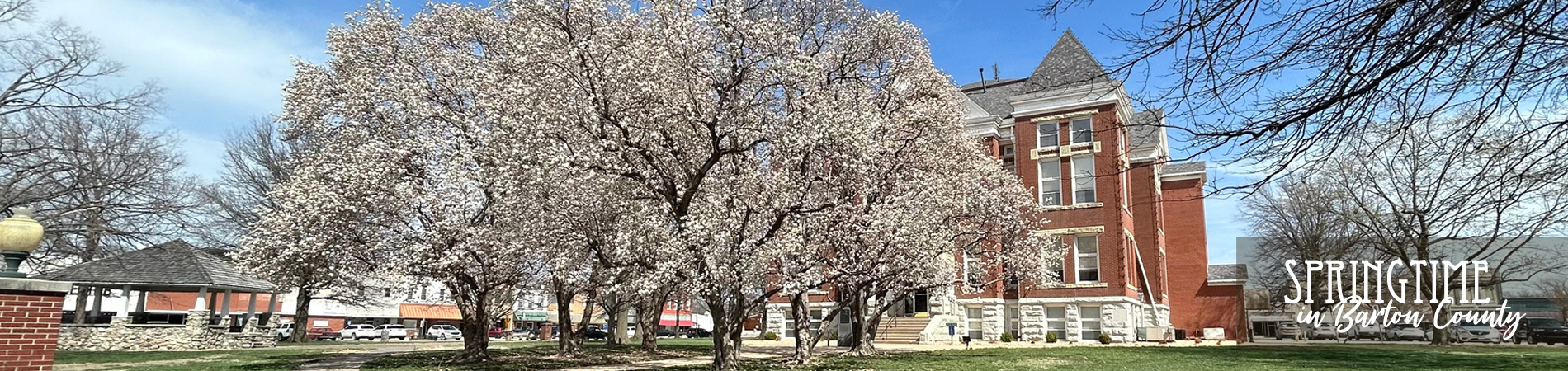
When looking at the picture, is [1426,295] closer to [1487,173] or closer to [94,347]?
[1487,173]

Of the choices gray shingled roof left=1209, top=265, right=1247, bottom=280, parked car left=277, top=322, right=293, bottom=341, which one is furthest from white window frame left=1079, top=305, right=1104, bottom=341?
parked car left=277, top=322, right=293, bottom=341

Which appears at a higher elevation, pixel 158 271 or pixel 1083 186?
pixel 1083 186

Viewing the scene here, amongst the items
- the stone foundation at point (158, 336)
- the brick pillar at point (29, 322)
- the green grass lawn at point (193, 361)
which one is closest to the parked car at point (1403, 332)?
the green grass lawn at point (193, 361)

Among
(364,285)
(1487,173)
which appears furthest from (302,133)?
(1487,173)

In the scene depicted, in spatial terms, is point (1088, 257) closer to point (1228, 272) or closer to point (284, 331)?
point (1228, 272)

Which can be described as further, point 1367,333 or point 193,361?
point 1367,333

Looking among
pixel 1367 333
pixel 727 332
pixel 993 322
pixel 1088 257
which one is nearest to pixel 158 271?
pixel 727 332

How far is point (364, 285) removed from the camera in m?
18.9

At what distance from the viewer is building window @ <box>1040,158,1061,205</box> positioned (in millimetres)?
34844

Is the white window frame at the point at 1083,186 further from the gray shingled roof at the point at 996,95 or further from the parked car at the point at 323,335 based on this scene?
the parked car at the point at 323,335

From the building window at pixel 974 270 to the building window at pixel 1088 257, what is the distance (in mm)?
9144

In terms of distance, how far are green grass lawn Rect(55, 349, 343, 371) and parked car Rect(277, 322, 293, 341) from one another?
1575cm

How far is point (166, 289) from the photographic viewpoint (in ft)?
111

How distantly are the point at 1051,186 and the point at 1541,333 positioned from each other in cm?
2675
